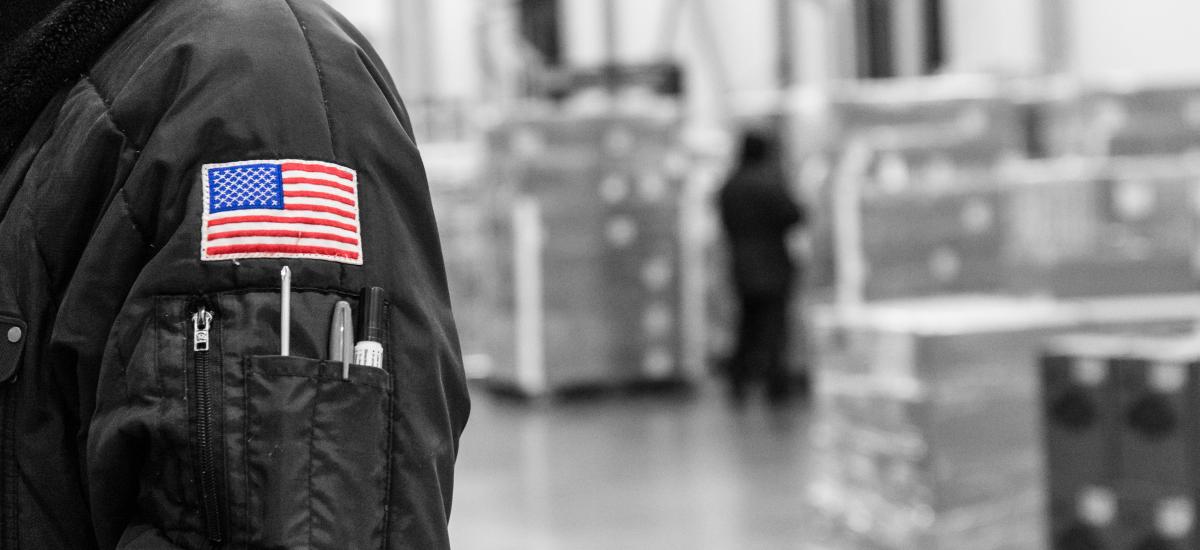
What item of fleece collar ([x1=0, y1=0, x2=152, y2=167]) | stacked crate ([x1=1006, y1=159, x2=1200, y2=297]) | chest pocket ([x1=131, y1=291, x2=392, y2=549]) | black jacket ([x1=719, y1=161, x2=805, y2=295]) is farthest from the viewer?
black jacket ([x1=719, y1=161, x2=805, y2=295])

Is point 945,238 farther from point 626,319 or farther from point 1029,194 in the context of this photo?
point 626,319

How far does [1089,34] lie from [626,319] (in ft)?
13.4

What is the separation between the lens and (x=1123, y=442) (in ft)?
14.2

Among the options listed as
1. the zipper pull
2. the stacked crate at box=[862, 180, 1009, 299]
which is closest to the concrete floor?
the stacked crate at box=[862, 180, 1009, 299]

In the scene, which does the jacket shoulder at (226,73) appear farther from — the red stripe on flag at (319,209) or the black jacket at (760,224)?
the black jacket at (760,224)

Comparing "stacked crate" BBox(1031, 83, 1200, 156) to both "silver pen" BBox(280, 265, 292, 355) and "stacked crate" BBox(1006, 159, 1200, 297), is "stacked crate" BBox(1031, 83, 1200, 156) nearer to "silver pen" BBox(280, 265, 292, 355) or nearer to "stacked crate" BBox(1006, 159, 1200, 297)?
"stacked crate" BBox(1006, 159, 1200, 297)

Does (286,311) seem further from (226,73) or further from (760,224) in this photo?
(760,224)

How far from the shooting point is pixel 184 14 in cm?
133

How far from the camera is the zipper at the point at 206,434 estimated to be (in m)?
1.19

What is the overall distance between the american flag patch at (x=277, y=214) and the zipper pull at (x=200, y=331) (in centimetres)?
4

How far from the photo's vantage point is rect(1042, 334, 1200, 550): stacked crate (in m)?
4.19

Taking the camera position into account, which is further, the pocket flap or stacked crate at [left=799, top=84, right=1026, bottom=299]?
stacked crate at [left=799, top=84, right=1026, bottom=299]

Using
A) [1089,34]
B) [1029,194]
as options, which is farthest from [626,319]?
[1029,194]

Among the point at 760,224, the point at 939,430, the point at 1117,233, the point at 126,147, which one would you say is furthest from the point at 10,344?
the point at 760,224
